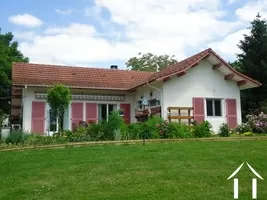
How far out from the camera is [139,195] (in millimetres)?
6434

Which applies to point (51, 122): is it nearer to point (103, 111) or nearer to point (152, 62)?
point (103, 111)

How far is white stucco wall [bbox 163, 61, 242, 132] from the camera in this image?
66.8ft

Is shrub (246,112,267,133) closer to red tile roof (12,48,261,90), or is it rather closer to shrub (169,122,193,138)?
red tile roof (12,48,261,90)

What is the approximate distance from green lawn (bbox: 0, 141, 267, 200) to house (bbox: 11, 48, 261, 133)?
357 inches

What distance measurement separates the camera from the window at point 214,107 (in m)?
21.3

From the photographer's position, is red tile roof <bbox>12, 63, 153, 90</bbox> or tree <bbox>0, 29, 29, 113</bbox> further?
tree <bbox>0, 29, 29, 113</bbox>

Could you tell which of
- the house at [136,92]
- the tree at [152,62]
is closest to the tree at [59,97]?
the house at [136,92]

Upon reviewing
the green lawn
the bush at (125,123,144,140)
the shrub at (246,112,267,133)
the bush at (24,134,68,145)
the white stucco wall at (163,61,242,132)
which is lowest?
the green lawn

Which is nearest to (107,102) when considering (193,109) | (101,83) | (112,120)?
(101,83)

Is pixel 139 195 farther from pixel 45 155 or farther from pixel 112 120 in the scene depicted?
pixel 112 120

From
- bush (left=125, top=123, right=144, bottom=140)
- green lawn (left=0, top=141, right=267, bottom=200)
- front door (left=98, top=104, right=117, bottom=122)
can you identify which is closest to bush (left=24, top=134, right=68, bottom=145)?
green lawn (left=0, top=141, right=267, bottom=200)

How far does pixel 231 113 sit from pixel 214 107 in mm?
1069

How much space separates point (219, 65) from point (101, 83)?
23.7ft

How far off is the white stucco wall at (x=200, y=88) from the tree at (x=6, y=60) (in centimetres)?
1465
